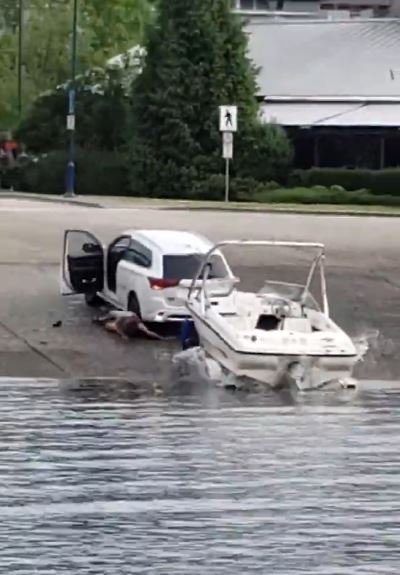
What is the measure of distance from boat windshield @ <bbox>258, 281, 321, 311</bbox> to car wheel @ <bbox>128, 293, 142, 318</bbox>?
271cm

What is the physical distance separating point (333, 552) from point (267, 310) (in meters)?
12.7

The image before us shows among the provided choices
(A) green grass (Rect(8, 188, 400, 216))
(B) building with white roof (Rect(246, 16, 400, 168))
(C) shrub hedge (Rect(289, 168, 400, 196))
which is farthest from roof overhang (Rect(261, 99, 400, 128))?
(A) green grass (Rect(8, 188, 400, 216))

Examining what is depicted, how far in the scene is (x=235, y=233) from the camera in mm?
44344

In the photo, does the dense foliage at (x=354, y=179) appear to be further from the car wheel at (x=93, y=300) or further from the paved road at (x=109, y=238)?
the car wheel at (x=93, y=300)

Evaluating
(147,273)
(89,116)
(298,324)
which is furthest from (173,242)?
(89,116)

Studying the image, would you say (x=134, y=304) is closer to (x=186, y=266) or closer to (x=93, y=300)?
(x=186, y=266)

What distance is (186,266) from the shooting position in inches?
1091

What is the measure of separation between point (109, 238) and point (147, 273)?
13998mm

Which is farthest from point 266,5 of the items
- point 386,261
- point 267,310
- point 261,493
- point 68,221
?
point 261,493

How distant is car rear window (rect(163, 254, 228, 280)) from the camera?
27.2 meters

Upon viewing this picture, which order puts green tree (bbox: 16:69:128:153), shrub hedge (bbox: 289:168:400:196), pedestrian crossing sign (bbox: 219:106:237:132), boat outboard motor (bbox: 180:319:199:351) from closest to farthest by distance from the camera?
1. boat outboard motor (bbox: 180:319:199:351)
2. pedestrian crossing sign (bbox: 219:106:237:132)
3. shrub hedge (bbox: 289:168:400:196)
4. green tree (bbox: 16:69:128:153)

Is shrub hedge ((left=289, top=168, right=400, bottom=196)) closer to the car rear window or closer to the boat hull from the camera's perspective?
the car rear window

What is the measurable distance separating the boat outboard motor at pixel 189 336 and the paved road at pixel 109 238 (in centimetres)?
45

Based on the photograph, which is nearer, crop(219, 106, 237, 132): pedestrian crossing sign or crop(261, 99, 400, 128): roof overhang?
crop(219, 106, 237, 132): pedestrian crossing sign
